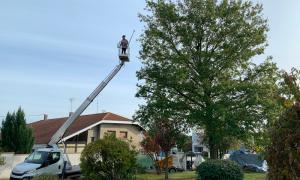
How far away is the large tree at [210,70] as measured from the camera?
25.1 m

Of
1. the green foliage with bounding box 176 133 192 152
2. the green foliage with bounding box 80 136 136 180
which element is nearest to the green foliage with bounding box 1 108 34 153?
the green foliage with bounding box 176 133 192 152

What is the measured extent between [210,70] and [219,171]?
869 centimetres

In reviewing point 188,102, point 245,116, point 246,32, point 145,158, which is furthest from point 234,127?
point 145,158

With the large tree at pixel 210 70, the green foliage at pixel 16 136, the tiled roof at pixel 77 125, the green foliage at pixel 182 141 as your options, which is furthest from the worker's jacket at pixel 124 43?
the tiled roof at pixel 77 125

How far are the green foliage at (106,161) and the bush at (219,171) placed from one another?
3.44 meters

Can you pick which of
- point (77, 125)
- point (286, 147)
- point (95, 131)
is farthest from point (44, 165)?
point (286, 147)

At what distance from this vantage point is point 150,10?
28.8 m

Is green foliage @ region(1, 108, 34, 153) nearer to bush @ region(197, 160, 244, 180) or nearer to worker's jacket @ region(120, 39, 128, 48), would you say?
worker's jacket @ region(120, 39, 128, 48)

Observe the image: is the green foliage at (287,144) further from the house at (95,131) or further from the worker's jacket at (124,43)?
the house at (95,131)

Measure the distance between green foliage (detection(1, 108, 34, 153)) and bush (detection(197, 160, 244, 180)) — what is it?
20905mm

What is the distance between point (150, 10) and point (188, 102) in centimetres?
687

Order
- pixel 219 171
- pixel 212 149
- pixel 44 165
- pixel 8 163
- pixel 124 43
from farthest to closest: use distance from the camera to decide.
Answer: pixel 8 163
pixel 124 43
pixel 212 149
pixel 44 165
pixel 219 171

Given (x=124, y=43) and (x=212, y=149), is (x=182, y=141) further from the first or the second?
(x=124, y=43)

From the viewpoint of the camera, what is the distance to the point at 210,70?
84.9 feet
